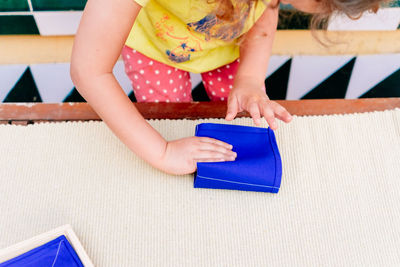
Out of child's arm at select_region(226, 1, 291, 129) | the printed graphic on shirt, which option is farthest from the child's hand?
the printed graphic on shirt

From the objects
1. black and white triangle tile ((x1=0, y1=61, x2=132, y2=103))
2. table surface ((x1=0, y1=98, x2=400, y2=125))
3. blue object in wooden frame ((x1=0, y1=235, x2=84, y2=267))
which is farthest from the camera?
black and white triangle tile ((x1=0, y1=61, x2=132, y2=103))

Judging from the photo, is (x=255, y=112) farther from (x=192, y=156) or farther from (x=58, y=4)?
(x=58, y=4)

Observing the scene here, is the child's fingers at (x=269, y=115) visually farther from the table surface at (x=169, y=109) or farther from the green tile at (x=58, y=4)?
the green tile at (x=58, y=4)

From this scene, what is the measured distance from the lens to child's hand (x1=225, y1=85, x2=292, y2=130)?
538mm

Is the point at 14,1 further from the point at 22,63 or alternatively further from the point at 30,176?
the point at 30,176

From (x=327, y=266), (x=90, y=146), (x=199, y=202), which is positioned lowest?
(x=327, y=266)

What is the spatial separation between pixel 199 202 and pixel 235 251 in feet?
0.30

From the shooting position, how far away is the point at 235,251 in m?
0.48

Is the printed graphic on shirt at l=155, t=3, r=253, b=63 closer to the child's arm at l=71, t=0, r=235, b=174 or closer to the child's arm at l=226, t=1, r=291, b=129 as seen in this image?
the child's arm at l=226, t=1, r=291, b=129

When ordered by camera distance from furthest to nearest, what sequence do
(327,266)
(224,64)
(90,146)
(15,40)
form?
(15,40) < (224,64) < (90,146) < (327,266)

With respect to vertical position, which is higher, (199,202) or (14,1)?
(14,1)

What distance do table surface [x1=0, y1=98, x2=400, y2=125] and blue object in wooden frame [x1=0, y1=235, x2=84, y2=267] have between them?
10.1 inches

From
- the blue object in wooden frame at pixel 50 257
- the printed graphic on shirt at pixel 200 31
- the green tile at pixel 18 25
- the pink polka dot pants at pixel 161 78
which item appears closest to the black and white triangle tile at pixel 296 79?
→ the green tile at pixel 18 25

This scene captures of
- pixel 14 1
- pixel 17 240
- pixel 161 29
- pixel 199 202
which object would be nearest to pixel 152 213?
pixel 199 202
